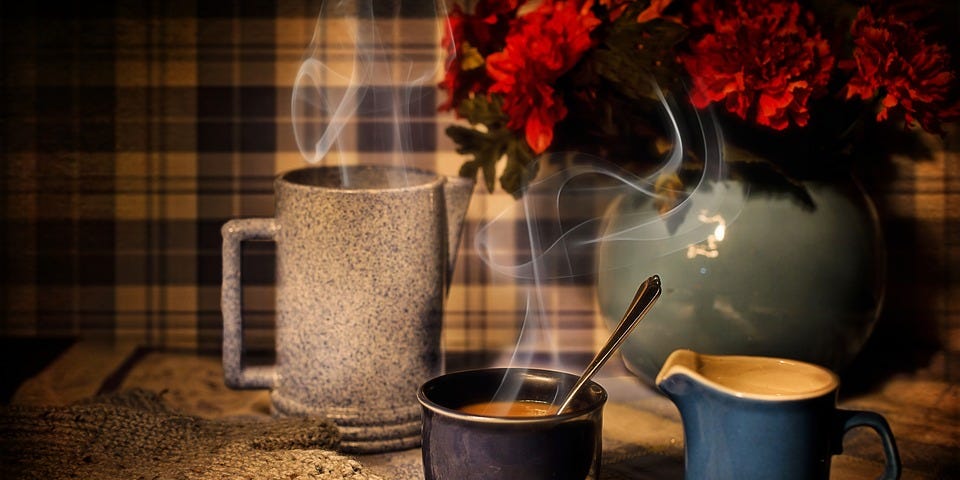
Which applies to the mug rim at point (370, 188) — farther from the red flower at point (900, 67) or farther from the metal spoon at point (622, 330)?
the red flower at point (900, 67)

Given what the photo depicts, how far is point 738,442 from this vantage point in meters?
0.75

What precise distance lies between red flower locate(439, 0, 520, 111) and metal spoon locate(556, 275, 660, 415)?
0.33 m

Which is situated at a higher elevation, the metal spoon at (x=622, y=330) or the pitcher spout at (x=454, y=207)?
the pitcher spout at (x=454, y=207)

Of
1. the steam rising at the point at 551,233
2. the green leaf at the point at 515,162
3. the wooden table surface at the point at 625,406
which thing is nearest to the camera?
the wooden table surface at the point at 625,406

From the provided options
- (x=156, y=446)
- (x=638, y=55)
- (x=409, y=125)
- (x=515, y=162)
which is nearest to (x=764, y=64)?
(x=638, y=55)

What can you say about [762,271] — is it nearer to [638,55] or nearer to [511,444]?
[638,55]

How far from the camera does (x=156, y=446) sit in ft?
2.91

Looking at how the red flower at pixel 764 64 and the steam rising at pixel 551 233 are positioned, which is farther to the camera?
the steam rising at pixel 551 233

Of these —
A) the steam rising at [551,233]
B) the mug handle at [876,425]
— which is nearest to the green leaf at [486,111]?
the steam rising at [551,233]

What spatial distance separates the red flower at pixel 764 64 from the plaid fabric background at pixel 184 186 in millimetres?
387

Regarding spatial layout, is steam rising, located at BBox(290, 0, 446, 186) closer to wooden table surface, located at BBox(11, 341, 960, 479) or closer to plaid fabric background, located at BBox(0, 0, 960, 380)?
plaid fabric background, located at BBox(0, 0, 960, 380)

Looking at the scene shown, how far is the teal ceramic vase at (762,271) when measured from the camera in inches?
39.0

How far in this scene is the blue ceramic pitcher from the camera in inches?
29.1

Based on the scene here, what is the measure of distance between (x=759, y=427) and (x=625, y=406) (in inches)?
13.5
